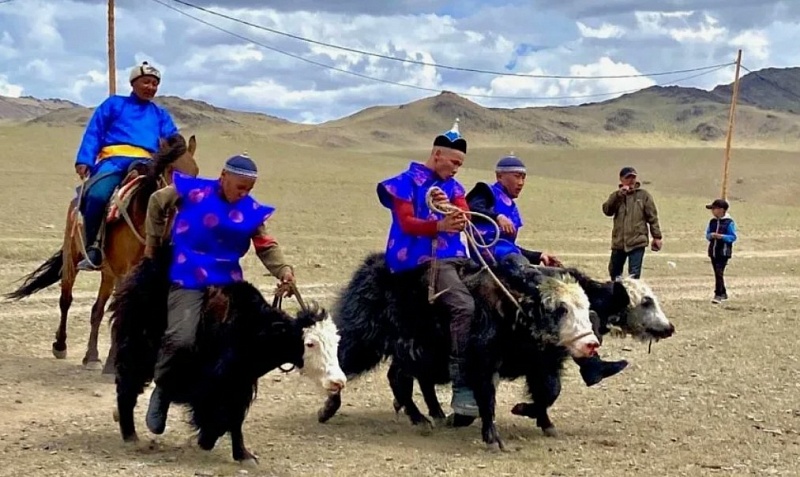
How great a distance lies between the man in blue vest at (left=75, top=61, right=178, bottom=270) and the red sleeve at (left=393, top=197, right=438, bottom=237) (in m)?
→ 3.04

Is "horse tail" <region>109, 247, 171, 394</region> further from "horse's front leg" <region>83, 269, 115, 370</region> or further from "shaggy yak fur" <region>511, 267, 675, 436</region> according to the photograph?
"horse's front leg" <region>83, 269, 115, 370</region>

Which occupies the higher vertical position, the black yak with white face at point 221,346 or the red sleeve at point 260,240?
the red sleeve at point 260,240

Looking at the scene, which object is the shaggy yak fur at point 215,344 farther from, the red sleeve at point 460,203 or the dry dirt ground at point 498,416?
the red sleeve at point 460,203

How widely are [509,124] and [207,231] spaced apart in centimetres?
13221

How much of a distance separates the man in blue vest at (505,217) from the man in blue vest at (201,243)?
1666mm

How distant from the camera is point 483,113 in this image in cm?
14288

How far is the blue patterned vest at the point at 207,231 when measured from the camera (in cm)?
636

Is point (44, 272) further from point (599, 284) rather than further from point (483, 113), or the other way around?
point (483, 113)

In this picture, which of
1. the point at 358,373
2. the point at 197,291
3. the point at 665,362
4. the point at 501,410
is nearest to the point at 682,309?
the point at 665,362

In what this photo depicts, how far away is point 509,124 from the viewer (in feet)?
449

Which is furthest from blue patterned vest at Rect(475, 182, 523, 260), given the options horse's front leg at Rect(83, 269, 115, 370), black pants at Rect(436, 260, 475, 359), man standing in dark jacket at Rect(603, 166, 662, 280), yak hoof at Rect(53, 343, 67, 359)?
man standing in dark jacket at Rect(603, 166, 662, 280)

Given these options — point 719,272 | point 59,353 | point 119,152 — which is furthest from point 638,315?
point 719,272

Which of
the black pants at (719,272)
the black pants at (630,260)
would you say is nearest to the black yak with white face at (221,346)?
the black pants at (630,260)

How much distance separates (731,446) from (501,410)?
1.87m
